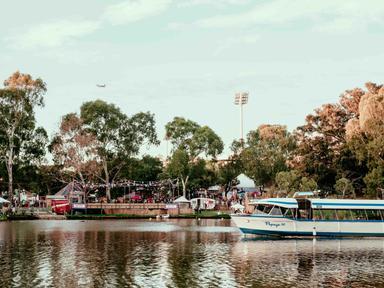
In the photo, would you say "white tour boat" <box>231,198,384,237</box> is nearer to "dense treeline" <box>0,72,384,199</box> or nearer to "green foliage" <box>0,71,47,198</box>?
"dense treeline" <box>0,72,384,199</box>

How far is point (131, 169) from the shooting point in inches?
4215

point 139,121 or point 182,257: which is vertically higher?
point 139,121

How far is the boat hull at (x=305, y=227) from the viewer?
43.7 meters

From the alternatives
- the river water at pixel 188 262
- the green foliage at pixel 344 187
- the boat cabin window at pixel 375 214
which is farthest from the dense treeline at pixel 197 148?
the river water at pixel 188 262

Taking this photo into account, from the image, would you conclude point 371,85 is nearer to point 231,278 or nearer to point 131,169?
point 131,169

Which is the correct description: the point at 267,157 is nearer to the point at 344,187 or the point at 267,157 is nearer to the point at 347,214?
the point at 344,187

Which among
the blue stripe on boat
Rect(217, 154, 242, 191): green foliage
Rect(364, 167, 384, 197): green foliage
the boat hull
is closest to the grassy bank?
Rect(364, 167, 384, 197): green foliage

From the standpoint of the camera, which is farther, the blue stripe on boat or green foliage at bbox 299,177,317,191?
green foliage at bbox 299,177,317,191

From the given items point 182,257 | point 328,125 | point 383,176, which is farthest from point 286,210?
point 328,125

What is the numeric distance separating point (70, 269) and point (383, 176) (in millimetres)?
50290

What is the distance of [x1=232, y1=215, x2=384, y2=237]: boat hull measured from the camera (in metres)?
43.7

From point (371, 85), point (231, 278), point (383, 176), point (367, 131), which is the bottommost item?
point (231, 278)

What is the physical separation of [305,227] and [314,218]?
3.45 ft

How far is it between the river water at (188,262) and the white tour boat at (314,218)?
4.61 feet
